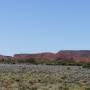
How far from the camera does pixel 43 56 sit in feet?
244

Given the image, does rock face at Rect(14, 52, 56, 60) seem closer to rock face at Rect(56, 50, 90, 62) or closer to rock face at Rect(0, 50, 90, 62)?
rock face at Rect(0, 50, 90, 62)

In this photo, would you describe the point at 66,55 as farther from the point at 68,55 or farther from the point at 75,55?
the point at 75,55

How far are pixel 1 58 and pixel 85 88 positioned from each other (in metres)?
63.2

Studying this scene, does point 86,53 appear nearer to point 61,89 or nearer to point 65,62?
point 65,62

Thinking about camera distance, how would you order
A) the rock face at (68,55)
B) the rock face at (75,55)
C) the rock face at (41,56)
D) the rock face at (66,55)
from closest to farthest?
the rock face at (75,55), the rock face at (68,55), the rock face at (66,55), the rock face at (41,56)

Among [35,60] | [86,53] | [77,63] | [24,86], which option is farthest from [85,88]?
[35,60]

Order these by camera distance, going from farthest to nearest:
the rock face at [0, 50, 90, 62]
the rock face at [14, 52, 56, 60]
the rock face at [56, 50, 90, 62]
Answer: the rock face at [14, 52, 56, 60]
the rock face at [0, 50, 90, 62]
the rock face at [56, 50, 90, 62]

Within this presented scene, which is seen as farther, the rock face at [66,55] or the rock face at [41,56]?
the rock face at [41,56]

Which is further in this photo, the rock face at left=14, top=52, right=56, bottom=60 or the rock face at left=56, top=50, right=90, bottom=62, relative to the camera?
the rock face at left=14, top=52, right=56, bottom=60

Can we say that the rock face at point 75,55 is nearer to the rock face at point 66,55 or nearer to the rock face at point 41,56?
the rock face at point 66,55

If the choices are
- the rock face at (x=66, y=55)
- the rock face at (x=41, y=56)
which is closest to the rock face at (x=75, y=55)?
the rock face at (x=66, y=55)

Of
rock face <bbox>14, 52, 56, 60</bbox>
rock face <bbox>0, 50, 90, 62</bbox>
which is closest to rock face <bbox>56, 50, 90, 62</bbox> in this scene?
rock face <bbox>0, 50, 90, 62</bbox>

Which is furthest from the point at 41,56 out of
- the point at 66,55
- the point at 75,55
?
the point at 75,55

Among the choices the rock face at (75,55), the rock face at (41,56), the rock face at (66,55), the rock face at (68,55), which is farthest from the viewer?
the rock face at (41,56)
